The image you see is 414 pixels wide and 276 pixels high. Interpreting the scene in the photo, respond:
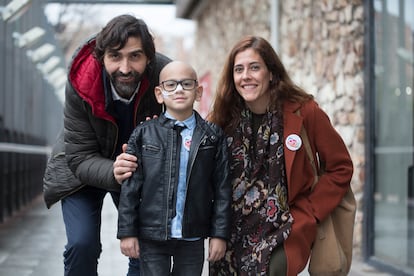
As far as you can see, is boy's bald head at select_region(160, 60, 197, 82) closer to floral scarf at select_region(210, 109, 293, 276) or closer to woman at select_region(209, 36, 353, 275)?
woman at select_region(209, 36, 353, 275)

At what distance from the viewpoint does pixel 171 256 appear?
11.1 feet

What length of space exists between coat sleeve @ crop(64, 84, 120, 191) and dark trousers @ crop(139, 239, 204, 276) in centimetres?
38

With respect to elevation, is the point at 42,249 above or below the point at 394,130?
below

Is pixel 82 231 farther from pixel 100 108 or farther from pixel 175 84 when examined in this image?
pixel 175 84

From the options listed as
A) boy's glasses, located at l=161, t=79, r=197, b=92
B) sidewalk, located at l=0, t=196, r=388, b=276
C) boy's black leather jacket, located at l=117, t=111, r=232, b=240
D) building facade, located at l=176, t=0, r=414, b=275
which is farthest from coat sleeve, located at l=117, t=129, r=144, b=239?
building facade, located at l=176, t=0, r=414, b=275

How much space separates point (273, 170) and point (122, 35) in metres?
0.92

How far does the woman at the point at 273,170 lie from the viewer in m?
3.35

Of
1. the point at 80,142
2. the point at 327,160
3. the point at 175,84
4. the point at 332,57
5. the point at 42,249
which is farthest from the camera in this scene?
the point at 42,249

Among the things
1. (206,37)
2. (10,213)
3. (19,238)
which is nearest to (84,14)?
(206,37)

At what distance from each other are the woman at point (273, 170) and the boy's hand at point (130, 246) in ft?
1.48

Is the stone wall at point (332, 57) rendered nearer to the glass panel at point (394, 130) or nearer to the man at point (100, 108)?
the glass panel at point (394, 130)

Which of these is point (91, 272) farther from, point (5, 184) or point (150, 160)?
point (5, 184)

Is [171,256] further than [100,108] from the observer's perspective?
No

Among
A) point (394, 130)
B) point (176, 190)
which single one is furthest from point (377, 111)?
point (176, 190)
